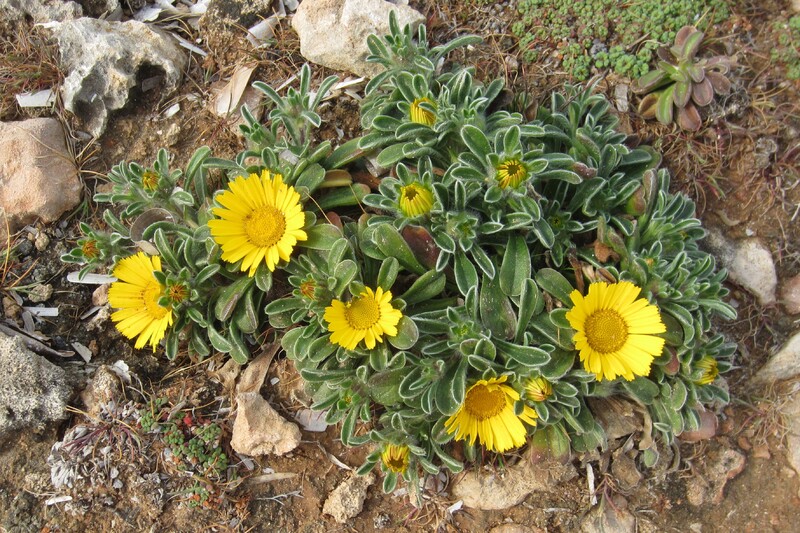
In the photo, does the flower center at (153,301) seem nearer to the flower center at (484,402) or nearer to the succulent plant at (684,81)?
the flower center at (484,402)

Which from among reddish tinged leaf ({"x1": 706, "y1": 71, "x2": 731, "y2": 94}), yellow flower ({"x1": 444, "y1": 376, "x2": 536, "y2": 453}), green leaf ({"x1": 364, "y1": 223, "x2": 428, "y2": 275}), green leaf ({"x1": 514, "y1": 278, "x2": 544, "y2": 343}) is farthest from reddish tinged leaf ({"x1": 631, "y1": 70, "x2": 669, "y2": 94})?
yellow flower ({"x1": 444, "y1": 376, "x2": 536, "y2": 453})

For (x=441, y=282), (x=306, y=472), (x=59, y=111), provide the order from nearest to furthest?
(x=441, y=282), (x=306, y=472), (x=59, y=111)

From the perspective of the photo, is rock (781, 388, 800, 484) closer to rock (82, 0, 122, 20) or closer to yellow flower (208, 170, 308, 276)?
yellow flower (208, 170, 308, 276)

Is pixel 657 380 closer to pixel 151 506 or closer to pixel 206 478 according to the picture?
pixel 206 478

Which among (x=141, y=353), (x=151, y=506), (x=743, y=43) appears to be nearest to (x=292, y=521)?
(x=151, y=506)

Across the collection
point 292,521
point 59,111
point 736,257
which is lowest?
point 292,521

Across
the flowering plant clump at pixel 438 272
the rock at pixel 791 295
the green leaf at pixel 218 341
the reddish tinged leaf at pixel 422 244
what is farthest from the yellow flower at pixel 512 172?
the rock at pixel 791 295

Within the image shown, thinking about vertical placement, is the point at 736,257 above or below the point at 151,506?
above

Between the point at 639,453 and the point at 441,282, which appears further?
the point at 639,453
